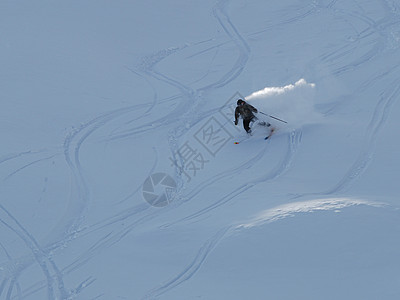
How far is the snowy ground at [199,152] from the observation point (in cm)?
770

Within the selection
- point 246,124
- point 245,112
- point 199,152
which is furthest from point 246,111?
point 199,152

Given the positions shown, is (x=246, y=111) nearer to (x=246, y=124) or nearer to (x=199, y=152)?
(x=246, y=124)

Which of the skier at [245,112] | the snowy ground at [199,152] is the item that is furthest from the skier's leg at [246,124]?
the snowy ground at [199,152]

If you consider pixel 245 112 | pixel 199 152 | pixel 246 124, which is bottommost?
pixel 199 152

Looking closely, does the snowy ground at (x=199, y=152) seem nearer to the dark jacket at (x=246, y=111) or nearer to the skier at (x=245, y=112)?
the skier at (x=245, y=112)

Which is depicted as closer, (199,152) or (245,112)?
(245,112)

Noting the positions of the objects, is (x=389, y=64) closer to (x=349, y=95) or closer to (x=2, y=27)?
(x=349, y=95)

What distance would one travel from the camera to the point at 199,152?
1230 cm

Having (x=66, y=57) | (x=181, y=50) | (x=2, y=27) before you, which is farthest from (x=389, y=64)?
(x=2, y=27)

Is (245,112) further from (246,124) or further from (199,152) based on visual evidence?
(199,152)

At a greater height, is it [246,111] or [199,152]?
[246,111]

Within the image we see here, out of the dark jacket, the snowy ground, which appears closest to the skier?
the dark jacket

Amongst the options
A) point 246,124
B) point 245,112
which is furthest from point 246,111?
point 246,124

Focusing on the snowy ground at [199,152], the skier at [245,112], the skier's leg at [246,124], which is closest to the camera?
the snowy ground at [199,152]
